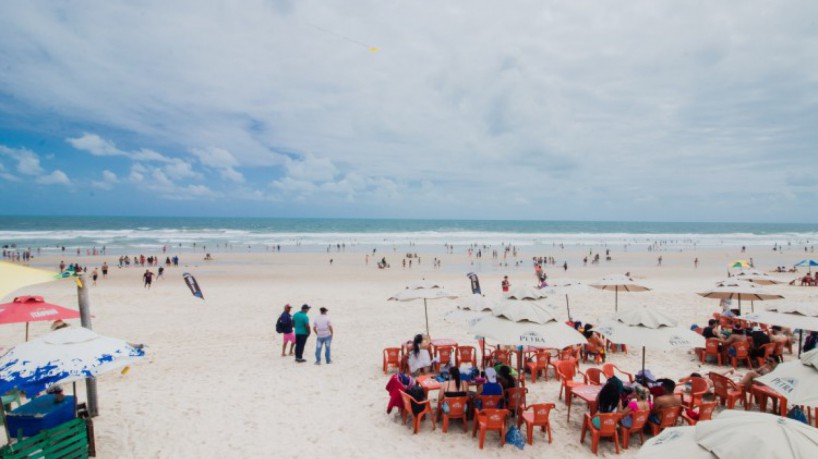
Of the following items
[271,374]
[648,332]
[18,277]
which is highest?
[18,277]

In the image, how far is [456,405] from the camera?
720 cm

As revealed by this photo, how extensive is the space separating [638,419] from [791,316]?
172 inches

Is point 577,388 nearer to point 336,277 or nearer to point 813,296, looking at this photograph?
point 813,296

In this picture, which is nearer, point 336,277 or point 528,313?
point 528,313

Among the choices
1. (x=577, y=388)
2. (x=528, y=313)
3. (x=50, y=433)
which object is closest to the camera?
(x=50, y=433)

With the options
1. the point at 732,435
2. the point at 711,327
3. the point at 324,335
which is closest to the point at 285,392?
the point at 324,335

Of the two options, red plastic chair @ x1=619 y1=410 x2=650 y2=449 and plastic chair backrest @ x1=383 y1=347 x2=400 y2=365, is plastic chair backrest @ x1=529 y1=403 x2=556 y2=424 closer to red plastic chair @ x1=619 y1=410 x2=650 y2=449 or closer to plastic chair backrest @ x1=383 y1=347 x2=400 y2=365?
red plastic chair @ x1=619 y1=410 x2=650 y2=449

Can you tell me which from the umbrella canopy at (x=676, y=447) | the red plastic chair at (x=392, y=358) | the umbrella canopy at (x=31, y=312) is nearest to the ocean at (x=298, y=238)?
the red plastic chair at (x=392, y=358)

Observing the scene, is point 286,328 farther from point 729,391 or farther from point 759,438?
point 759,438

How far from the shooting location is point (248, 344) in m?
12.6

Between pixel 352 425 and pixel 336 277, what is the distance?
77.5 ft

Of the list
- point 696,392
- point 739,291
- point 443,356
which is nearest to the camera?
point 696,392

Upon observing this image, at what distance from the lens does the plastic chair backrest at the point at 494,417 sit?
6.72m

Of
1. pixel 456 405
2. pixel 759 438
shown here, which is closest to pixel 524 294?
pixel 456 405
